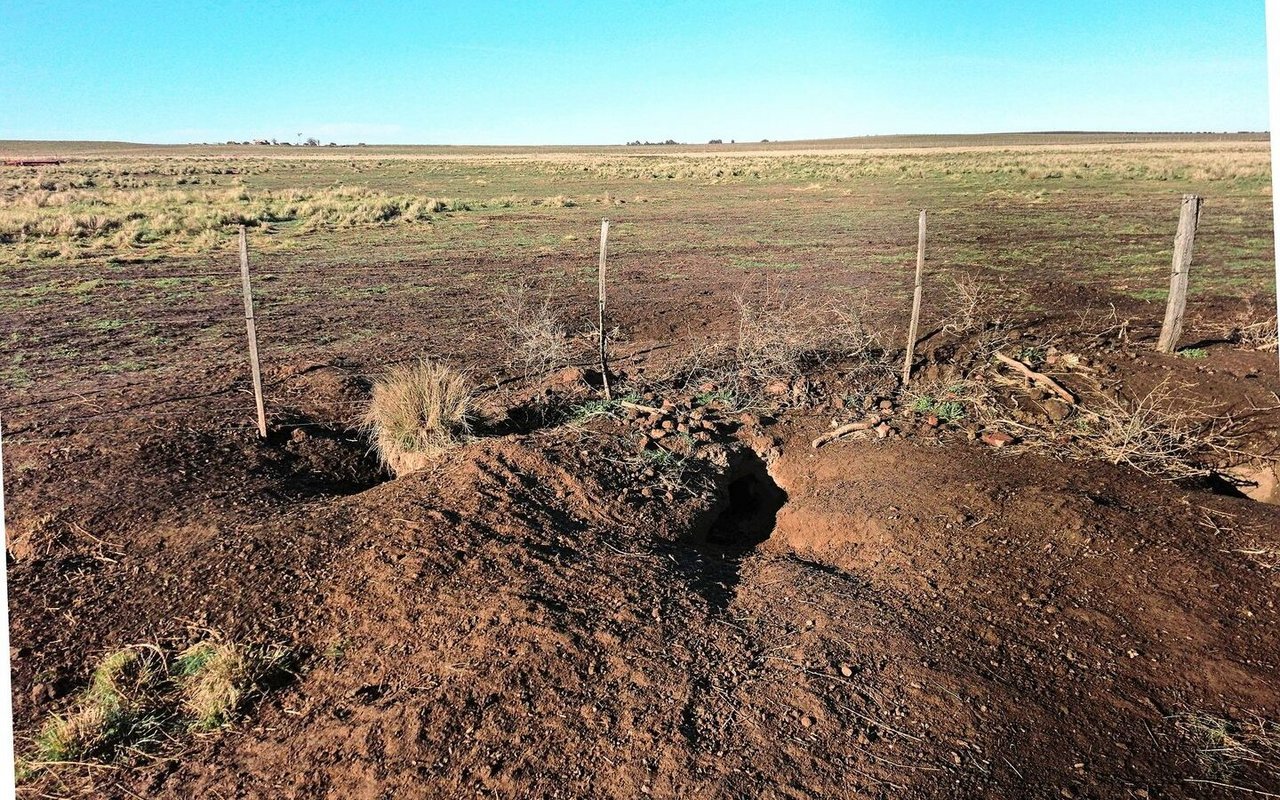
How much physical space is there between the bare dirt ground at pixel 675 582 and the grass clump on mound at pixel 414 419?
0.99 ft

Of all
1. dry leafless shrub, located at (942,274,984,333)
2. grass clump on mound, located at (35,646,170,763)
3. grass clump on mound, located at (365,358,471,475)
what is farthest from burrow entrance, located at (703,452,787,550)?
dry leafless shrub, located at (942,274,984,333)

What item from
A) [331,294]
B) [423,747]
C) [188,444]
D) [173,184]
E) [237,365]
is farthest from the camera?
[173,184]

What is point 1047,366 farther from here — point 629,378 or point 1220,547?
point 629,378

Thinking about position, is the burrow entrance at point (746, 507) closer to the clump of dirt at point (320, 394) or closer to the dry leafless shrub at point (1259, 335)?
the clump of dirt at point (320, 394)

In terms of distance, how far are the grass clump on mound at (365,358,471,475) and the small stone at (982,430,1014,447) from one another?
4.07m

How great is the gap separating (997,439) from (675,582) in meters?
3.31

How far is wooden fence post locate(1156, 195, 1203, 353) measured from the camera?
8.23 m

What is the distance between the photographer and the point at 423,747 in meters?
Result: 3.11

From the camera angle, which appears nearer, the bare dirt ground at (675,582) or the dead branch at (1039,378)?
the bare dirt ground at (675,582)

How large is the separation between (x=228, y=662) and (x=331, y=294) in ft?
37.0

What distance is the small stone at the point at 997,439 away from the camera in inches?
251

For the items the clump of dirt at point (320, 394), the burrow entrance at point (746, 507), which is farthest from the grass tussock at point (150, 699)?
the clump of dirt at point (320, 394)

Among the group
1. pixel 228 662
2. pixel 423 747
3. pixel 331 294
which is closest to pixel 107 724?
pixel 228 662

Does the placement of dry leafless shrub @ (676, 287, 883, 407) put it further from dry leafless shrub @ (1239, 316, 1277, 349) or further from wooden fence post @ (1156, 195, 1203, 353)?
dry leafless shrub @ (1239, 316, 1277, 349)
